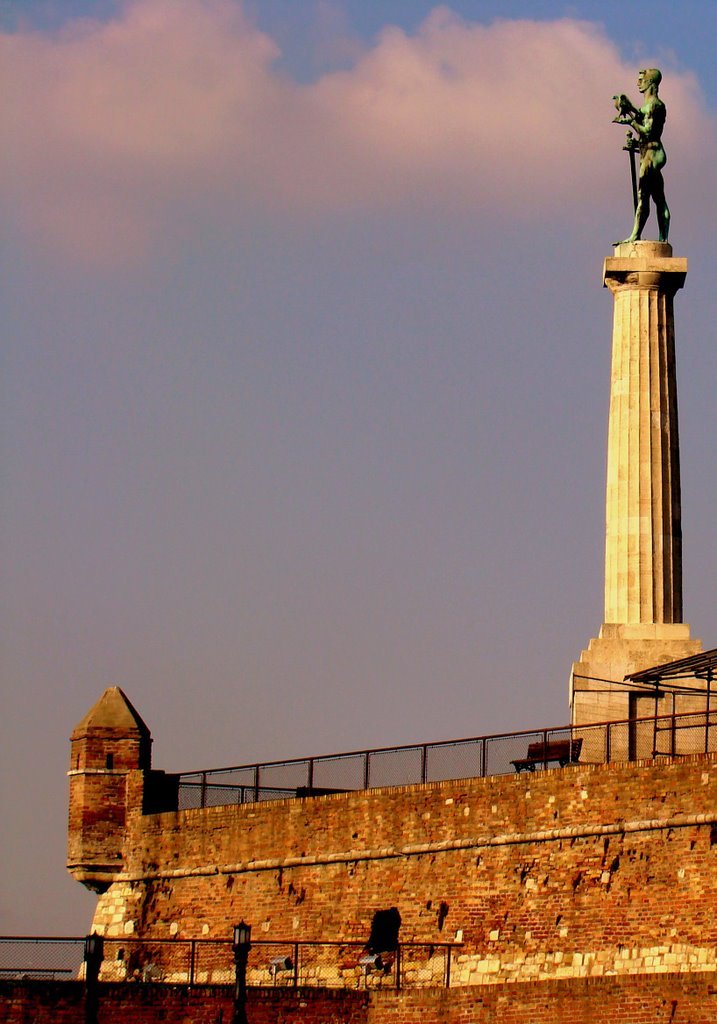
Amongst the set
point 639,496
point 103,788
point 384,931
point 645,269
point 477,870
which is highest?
point 645,269

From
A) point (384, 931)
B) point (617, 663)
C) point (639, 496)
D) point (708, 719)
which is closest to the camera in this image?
point (384, 931)

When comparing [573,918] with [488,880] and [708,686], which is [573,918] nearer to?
[488,880]

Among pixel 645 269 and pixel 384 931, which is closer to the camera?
pixel 384 931

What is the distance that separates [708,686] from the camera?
4753 cm

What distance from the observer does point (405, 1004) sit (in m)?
43.4

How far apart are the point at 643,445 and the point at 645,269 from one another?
3.38 meters

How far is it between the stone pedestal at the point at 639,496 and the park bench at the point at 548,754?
2344mm

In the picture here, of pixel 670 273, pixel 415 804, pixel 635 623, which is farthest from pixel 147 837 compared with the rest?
pixel 670 273

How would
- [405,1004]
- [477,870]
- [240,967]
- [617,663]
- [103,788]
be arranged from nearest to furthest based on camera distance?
[240,967] → [405,1004] → [477,870] → [617,663] → [103,788]

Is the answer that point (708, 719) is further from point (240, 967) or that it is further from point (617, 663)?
point (240, 967)

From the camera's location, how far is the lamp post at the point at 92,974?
42.0 metres

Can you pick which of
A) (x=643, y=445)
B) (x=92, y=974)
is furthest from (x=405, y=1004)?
(x=643, y=445)

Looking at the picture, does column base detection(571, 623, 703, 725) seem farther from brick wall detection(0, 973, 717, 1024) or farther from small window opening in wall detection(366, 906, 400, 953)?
brick wall detection(0, 973, 717, 1024)

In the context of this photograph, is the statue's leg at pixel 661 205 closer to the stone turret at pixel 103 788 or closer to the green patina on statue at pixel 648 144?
the green patina on statue at pixel 648 144
